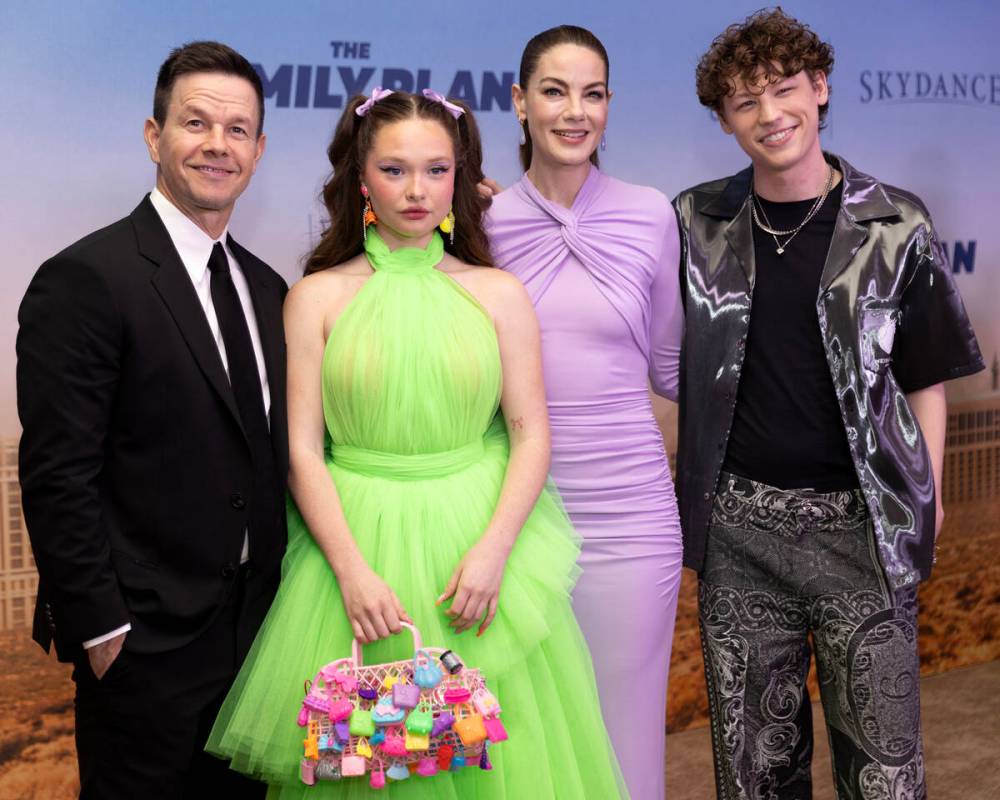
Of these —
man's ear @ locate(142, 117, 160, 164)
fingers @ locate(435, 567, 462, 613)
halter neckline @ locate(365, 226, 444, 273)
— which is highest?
man's ear @ locate(142, 117, 160, 164)

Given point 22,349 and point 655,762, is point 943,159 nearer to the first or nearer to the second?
point 655,762

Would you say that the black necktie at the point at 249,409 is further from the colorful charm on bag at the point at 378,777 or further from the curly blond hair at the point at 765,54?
the curly blond hair at the point at 765,54

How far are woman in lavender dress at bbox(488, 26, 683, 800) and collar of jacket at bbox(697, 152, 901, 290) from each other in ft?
0.51

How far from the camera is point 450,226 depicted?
7.79 ft

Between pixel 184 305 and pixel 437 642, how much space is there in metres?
0.72

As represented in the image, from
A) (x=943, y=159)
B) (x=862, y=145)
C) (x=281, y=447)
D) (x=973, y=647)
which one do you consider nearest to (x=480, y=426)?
(x=281, y=447)

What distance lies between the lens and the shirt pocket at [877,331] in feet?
8.15

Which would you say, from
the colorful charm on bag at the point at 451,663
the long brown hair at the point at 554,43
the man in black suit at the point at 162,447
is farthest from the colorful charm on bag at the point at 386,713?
the long brown hair at the point at 554,43

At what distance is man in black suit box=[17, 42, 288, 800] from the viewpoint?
1.98m

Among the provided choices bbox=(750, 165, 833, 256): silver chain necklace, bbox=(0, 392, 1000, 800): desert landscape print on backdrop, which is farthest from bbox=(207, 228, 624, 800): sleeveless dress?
bbox=(0, 392, 1000, 800): desert landscape print on backdrop

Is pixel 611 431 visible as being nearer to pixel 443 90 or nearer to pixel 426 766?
pixel 426 766

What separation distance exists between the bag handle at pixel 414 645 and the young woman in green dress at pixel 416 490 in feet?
0.07

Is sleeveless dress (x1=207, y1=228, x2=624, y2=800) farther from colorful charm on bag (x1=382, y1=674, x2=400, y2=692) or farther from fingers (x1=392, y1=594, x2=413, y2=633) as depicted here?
colorful charm on bag (x1=382, y1=674, x2=400, y2=692)

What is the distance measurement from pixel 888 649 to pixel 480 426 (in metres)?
0.96
